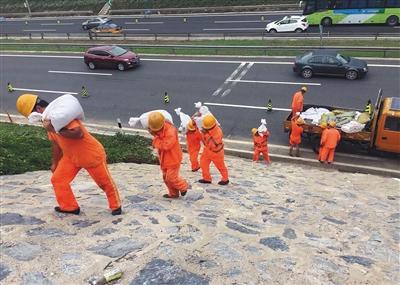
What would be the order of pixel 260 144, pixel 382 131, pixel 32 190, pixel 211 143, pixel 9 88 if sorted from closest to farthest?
pixel 32 190 → pixel 211 143 → pixel 382 131 → pixel 260 144 → pixel 9 88

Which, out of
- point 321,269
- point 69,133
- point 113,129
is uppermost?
Answer: point 69,133

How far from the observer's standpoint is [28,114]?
263 inches

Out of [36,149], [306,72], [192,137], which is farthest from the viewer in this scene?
[306,72]

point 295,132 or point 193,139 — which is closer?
point 193,139

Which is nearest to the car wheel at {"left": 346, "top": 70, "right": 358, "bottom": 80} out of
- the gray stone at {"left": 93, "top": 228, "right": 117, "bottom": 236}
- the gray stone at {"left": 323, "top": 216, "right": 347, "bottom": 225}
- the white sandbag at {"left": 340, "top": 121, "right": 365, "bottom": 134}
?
the white sandbag at {"left": 340, "top": 121, "right": 365, "bottom": 134}

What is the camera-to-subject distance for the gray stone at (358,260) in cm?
622

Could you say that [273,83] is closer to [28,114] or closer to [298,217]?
[298,217]

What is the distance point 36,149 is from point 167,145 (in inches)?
238

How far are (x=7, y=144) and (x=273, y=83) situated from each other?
13185 millimetres

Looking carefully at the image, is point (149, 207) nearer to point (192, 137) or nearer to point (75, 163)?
point (75, 163)

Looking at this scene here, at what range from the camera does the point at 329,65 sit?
20703 mm

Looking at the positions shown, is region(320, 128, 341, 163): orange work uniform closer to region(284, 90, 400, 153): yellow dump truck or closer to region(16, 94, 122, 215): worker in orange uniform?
region(284, 90, 400, 153): yellow dump truck

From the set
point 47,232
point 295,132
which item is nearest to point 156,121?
point 47,232

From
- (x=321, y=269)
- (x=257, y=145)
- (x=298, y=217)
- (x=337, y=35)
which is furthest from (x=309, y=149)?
(x=337, y=35)
